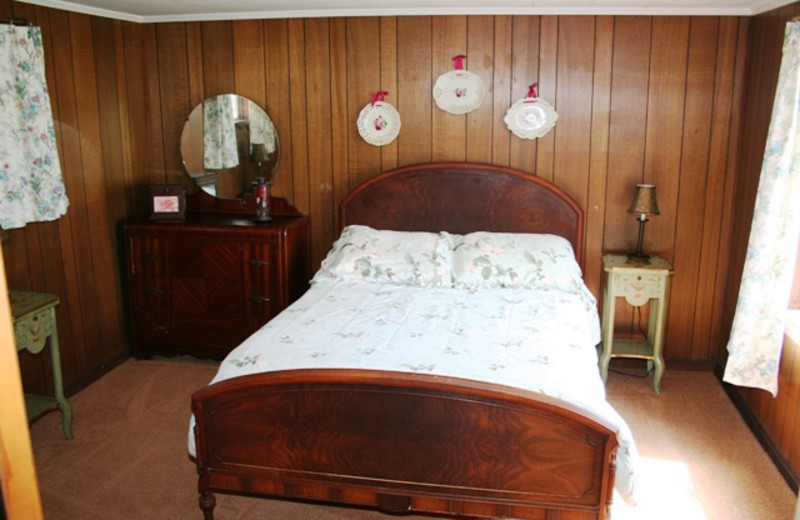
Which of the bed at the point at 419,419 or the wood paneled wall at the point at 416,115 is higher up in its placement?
A: the wood paneled wall at the point at 416,115

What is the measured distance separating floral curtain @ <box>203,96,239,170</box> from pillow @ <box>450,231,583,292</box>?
1.62 metres

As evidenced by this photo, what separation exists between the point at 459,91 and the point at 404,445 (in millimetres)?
2347

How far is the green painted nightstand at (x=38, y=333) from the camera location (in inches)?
117

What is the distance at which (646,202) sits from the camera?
3.75 m

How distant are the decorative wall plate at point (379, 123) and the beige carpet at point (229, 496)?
5.66 feet

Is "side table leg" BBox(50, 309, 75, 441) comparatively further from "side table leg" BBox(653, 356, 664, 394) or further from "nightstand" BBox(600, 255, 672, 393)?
"side table leg" BBox(653, 356, 664, 394)

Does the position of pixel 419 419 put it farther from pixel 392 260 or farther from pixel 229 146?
pixel 229 146

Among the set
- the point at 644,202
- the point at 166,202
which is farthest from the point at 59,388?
the point at 644,202

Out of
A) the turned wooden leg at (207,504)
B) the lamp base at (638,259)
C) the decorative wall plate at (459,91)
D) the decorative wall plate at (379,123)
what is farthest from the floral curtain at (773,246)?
the turned wooden leg at (207,504)

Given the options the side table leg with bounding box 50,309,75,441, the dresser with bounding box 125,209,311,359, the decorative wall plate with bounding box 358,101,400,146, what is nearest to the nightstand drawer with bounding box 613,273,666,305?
the decorative wall plate with bounding box 358,101,400,146

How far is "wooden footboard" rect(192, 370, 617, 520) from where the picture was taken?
87.9 inches

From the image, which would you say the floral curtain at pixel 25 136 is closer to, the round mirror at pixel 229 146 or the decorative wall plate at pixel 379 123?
the round mirror at pixel 229 146

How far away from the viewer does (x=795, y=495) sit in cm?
285

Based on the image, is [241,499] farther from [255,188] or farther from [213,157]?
[213,157]
